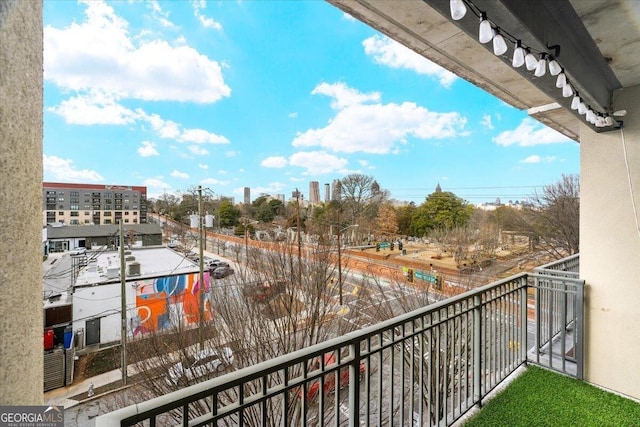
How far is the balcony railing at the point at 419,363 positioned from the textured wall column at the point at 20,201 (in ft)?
A: 0.85

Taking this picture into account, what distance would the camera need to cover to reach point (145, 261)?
1180 centimetres

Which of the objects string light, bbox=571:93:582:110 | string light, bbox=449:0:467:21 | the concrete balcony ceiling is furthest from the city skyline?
string light, bbox=571:93:582:110

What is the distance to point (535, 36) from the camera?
4.29ft

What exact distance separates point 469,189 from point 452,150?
25.1 ft

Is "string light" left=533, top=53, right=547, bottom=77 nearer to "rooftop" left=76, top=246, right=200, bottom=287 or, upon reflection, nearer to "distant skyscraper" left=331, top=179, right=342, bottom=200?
"rooftop" left=76, top=246, right=200, bottom=287

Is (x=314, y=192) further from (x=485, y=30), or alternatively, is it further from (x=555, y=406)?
(x=485, y=30)

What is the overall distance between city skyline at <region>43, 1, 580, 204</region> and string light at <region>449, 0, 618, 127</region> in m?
6.15

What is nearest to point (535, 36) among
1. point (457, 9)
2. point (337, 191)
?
point (457, 9)

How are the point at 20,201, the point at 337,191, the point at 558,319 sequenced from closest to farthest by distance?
the point at 20,201
the point at 558,319
the point at 337,191

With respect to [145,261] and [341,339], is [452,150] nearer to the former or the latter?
[145,261]

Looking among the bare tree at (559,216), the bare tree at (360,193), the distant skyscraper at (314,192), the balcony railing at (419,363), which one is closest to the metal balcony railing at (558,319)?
the balcony railing at (419,363)

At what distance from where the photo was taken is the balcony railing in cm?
92

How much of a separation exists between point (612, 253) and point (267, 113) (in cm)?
2595

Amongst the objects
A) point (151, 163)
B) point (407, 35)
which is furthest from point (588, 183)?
point (151, 163)
